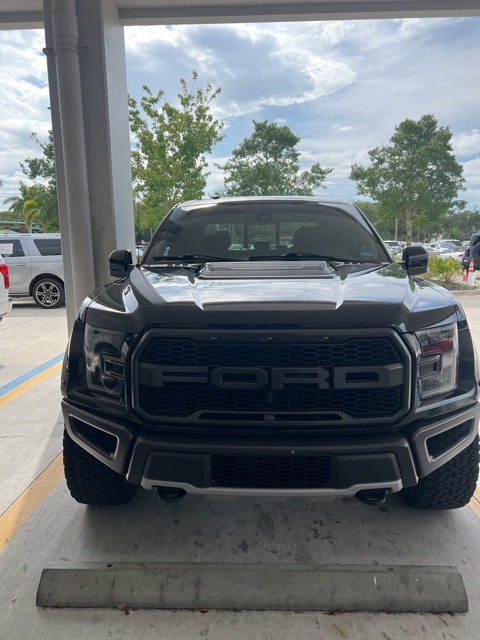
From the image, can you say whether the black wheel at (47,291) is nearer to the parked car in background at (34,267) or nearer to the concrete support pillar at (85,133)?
the parked car in background at (34,267)

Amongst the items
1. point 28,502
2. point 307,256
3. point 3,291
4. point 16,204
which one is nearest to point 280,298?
point 307,256

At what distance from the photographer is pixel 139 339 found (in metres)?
1.98

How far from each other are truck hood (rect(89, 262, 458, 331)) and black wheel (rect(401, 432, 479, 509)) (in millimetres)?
768

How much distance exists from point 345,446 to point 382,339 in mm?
464

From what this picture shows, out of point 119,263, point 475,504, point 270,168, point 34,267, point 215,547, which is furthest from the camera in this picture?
point 270,168

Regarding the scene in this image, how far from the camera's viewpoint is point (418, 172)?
24750 mm

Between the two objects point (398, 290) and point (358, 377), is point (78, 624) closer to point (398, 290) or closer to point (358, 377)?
point (358, 377)

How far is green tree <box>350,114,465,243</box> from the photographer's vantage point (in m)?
24.3

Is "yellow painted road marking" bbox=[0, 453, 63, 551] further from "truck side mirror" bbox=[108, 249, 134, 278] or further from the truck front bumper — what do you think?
"truck side mirror" bbox=[108, 249, 134, 278]

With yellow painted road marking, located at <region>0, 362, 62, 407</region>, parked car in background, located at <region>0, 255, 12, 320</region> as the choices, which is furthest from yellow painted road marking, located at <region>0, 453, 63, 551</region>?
parked car in background, located at <region>0, 255, 12, 320</region>

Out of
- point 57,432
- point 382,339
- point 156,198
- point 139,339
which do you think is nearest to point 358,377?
point 382,339

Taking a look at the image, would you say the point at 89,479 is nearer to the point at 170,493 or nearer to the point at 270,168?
the point at 170,493

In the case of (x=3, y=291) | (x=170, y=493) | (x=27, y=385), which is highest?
(x=3, y=291)

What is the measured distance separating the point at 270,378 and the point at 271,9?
554cm
